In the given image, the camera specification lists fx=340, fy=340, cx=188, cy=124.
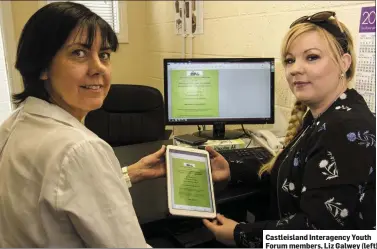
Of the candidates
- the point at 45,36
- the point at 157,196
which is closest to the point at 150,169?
the point at 157,196

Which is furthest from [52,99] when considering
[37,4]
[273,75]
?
[37,4]

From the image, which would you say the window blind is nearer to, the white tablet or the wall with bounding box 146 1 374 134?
the wall with bounding box 146 1 374 134

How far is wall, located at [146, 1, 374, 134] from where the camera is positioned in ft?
5.49

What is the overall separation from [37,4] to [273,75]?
2279 mm

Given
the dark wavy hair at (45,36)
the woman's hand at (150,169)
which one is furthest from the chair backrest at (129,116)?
the dark wavy hair at (45,36)

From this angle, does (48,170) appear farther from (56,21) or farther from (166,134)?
(166,134)

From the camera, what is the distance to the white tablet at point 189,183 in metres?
1.12

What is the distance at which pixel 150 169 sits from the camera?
4.59ft

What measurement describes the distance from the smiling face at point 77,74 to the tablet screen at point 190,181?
15.5 inches

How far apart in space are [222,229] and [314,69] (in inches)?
23.0

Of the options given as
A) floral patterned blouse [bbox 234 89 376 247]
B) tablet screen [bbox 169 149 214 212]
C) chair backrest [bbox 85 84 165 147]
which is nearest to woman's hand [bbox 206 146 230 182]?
tablet screen [bbox 169 149 214 212]

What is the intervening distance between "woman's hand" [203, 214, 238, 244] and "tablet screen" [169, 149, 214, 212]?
0.15ft

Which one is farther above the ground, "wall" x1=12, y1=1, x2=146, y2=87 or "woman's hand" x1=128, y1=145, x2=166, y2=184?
"wall" x1=12, y1=1, x2=146, y2=87

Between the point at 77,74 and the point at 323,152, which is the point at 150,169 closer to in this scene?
the point at 77,74
